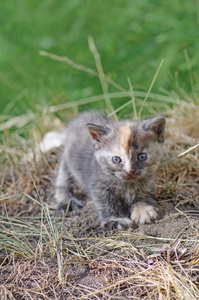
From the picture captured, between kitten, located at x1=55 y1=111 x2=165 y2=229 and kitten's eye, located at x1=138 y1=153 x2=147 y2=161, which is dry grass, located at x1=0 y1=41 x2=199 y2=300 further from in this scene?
kitten's eye, located at x1=138 y1=153 x2=147 y2=161

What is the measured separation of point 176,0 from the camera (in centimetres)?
588

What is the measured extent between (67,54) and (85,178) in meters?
3.99

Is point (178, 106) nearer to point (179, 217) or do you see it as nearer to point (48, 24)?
point (179, 217)

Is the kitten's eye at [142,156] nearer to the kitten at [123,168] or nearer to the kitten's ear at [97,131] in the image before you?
the kitten at [123,168]

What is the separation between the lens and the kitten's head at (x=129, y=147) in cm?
318

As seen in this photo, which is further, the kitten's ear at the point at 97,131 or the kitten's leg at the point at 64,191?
the kitten's leg at the point at 64,191

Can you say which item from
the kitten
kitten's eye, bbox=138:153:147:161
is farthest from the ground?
kitten's eye, bbox=138:153:147:161

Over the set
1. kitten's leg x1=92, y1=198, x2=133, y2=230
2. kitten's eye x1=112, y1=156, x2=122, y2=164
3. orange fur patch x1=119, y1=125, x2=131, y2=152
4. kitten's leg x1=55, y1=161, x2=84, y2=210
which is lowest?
Answer: kitten's leg x1=55, y1=161, x2=84, y2=210

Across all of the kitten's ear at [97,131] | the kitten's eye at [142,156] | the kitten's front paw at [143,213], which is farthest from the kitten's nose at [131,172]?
the kitten's ear at [97,131]

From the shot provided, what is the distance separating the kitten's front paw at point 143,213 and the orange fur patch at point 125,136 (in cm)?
52

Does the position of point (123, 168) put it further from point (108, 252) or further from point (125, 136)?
point (108, 252)

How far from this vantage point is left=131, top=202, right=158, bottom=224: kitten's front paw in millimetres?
3209

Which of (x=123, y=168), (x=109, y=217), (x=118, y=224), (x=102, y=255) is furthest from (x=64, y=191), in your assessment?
(x=102, y=255)

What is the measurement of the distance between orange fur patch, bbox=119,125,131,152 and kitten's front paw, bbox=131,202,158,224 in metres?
0.52
